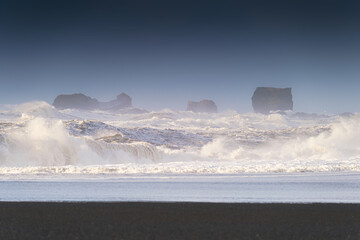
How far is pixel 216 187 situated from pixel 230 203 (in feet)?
13.8

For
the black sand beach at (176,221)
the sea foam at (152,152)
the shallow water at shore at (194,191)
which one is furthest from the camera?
the sea foam at (152,152)

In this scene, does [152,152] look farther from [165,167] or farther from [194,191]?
[194,191]

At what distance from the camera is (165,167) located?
24.1 metres

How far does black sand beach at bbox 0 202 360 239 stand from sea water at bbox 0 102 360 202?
142 centimetres

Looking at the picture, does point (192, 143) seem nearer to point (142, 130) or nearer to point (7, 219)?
point (142, 130)

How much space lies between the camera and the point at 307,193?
13625 millimetres

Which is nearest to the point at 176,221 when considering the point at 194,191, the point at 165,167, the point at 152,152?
the point at 194,191

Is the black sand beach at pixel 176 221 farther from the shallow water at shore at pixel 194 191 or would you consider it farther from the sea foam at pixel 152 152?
the sea foam at pixel 152 152

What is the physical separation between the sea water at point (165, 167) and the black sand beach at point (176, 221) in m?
1.42

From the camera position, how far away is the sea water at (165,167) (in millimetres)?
13703

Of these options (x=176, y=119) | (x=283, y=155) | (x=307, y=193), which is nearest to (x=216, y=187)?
(x=307, y=193)

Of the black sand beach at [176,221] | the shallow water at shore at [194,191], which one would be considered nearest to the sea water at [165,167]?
the shallow water at shore at [194,191]

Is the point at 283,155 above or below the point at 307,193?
below

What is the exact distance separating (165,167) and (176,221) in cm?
1508
